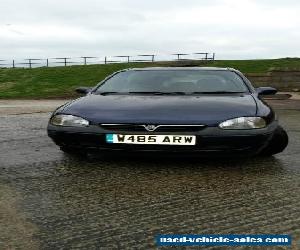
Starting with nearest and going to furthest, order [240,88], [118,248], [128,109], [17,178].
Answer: [118,248] → [17,178] → [128,109] → [240,88]

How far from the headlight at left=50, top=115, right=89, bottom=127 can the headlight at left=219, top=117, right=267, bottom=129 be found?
4.11 ft

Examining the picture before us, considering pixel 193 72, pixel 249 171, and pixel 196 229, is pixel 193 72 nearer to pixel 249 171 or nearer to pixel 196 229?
pixel 249 171

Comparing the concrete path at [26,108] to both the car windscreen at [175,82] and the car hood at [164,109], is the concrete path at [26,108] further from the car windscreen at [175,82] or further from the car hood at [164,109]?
the car hood at [164,109]

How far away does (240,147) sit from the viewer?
4.18 m

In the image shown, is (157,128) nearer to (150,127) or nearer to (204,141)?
(150,127)

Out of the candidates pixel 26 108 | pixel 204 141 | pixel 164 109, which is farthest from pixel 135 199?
pixel 26 108

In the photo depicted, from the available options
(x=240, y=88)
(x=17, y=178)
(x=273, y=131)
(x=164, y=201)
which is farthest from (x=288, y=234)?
(x=240, y=88)

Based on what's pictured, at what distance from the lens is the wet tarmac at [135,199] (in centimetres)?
269

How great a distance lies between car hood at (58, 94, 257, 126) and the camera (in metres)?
4.17

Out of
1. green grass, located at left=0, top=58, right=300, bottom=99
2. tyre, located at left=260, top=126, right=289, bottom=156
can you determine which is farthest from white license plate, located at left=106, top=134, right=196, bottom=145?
green grass, located at left=0, top=58, right=300, bottom=99

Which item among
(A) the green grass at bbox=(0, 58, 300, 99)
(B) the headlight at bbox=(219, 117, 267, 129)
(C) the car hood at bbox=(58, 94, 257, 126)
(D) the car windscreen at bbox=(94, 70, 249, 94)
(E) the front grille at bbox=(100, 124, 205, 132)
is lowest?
(A) the green grass at bbox=(0, 58, 300, 99)

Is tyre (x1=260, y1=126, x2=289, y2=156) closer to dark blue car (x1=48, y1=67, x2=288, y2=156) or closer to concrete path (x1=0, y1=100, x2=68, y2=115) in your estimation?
dark blue car (x1=48, y1=67, x2=288, y2=156)

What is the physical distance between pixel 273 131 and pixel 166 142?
108cm

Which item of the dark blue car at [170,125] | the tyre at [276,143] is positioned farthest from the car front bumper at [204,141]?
→ the tyre at [276,143]
